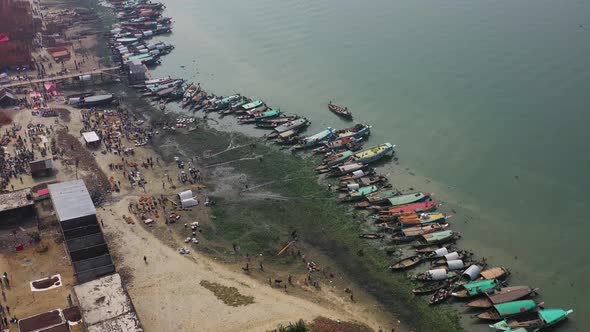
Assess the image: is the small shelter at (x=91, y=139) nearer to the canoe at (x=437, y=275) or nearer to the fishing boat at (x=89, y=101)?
the fishing boat at (x=89, y=101)

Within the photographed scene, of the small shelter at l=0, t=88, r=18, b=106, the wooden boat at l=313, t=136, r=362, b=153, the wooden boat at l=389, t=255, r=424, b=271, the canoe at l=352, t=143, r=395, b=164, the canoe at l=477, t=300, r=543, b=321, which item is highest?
the small shelter at l=0, t=88, r=18, b=106

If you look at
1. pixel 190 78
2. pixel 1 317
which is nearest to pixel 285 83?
pixel 190 78

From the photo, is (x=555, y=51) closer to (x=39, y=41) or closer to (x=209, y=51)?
(x=209, y=51)

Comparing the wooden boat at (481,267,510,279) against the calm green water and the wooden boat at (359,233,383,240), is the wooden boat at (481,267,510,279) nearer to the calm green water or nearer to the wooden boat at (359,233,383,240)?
the calm green water

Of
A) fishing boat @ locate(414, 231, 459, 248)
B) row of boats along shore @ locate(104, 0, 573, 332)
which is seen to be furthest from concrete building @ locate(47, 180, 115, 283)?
fishing boat @ locate(414, 231, 459, 248)

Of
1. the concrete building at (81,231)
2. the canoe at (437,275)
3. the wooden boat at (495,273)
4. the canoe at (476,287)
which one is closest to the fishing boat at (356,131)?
the canoe at (437,275)

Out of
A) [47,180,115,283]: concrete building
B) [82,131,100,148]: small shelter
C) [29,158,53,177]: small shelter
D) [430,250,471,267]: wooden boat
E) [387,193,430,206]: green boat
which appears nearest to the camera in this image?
[47,180,115,283]: concrete building
